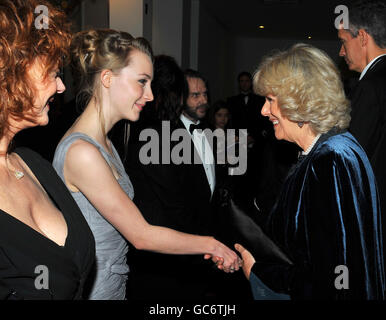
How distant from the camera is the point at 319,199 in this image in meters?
1.41

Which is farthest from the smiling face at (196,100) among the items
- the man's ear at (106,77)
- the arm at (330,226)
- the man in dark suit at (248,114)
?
the man in dark suit at (248,114)

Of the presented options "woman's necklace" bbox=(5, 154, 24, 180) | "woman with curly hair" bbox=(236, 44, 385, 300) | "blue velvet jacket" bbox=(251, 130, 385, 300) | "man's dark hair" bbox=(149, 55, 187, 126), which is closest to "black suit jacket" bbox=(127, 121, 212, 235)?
"man's dark hair" bbox=(149, 55, 187, 126)

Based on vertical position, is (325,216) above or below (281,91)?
below

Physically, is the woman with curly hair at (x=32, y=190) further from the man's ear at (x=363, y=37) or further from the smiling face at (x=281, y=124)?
the man's ear at (x=363, y=37)

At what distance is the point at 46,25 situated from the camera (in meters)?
1.14

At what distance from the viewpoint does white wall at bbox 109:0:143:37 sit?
443 cm

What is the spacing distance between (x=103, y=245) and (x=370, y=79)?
5.31 ft

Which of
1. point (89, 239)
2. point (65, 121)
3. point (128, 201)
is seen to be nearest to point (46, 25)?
point (89, 239)

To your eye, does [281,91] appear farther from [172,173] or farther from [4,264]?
[4,264]

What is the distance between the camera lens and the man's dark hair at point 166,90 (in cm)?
235

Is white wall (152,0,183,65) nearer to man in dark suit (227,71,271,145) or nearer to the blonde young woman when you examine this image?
man in dark suit (227,71,271,145)

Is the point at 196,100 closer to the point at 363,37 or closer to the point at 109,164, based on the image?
the point at 363,37

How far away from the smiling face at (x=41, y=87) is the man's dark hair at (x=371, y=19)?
1831 millimetres

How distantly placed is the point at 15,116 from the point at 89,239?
40cm
